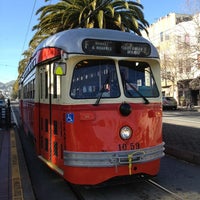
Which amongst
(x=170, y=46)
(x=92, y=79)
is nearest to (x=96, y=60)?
(x=92, y=79)

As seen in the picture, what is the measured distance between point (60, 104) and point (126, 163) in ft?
5.18

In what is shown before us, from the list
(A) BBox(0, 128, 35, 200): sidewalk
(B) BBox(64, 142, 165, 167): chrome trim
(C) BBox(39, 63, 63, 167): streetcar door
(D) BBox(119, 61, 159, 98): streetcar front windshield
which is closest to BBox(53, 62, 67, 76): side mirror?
(C) BBox(39, 63, 63, 167): streetcar door

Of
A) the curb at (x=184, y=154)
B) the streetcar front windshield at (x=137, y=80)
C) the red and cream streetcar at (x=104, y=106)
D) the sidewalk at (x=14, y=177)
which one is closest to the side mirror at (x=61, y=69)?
the red and cream streetcar at (x=104, y=106)

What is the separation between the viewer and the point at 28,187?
7.33 metres

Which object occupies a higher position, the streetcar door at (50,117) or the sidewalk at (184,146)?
the streetcar door at (50,117)

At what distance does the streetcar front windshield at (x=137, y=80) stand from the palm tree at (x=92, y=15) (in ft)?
36.0

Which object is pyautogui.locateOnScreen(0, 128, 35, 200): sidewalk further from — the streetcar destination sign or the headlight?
the streetcar destination sign

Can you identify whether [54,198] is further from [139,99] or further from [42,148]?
[139,99]

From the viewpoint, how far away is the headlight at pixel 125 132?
6.70 meters

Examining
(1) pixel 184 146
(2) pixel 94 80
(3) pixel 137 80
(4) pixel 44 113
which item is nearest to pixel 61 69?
(2) pixel 94 80

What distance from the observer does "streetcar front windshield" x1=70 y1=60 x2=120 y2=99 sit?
6.78m

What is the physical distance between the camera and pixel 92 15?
719 inches

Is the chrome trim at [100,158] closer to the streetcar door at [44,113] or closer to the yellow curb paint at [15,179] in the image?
the yellow curb paint at [15,179]

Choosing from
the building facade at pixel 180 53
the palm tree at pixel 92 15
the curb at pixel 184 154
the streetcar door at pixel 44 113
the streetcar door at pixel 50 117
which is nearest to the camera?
the streetcar door at pixel 50 117
